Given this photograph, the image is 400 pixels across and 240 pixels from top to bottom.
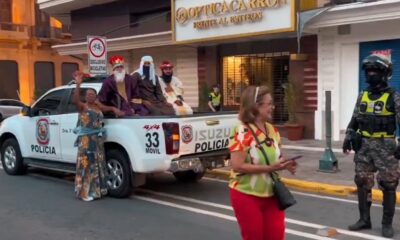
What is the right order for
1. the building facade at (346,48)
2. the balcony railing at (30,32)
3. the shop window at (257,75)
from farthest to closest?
the balcony railing at (30,32) → the shop window at (257,75) → the building facade at (346,48)

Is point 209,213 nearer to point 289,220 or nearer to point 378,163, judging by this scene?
point 289,220

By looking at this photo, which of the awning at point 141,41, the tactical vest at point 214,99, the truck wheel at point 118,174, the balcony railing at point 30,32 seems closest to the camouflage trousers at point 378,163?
the truck wheel at point 118,174

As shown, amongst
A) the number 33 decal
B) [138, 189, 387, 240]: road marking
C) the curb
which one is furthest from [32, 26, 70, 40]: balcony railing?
the number 33 decal

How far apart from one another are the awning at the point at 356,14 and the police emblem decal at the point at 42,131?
23.0ft

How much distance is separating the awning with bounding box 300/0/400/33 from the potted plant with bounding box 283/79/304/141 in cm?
177

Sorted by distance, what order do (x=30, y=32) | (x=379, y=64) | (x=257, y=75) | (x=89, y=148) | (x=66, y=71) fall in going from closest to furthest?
(x=379, y=64), (x=89, y=148), (x=257, y=75), (x=30, y=32), (x=66, y=71)

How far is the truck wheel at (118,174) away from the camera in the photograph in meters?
7.80

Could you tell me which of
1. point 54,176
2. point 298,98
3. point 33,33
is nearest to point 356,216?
point 54,176

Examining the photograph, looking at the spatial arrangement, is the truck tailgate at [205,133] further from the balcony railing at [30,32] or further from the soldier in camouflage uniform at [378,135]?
the balcony railing at [30,32]

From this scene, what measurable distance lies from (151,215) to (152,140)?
1.04m

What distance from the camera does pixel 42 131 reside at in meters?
9.34

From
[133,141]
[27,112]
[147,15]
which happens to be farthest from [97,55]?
[147,15]

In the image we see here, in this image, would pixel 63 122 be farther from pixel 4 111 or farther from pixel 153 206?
pixel 4 111

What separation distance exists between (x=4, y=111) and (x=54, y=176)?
1620cm
